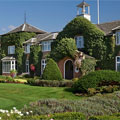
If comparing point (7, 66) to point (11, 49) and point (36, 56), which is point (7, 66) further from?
point (36, 56)

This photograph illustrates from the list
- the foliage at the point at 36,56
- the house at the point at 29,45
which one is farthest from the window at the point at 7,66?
the foliage at the point at 36,56

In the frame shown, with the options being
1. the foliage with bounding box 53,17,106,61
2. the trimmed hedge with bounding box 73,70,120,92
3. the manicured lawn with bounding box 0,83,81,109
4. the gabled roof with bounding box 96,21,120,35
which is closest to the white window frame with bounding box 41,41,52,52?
the foliage with bounding box 53,17,106,61

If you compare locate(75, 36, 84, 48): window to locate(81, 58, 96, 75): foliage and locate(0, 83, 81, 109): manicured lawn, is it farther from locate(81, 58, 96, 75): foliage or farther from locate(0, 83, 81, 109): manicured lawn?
locate(0, 83, 81, 109): manicured lawn

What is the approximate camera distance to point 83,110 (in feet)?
34.7

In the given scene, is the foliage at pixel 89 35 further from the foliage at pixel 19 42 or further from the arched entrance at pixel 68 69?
the foliage at pixel 19 42

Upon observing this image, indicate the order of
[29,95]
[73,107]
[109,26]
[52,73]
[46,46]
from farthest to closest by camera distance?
[46,46]
[109,26]
[52,73]
[29,95]
[73,107]

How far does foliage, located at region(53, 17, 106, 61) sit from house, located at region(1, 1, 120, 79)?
0.71 metres

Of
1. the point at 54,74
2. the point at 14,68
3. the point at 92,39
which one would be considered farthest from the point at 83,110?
the point at 14,68

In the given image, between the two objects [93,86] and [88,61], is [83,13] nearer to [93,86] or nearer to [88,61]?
[88,61]

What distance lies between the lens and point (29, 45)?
130 feet

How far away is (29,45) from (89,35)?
38.5ft

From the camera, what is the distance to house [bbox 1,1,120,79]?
32250 millimetres

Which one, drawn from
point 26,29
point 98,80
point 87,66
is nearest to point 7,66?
point 26,29

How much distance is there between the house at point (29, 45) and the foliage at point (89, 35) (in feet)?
2.33
